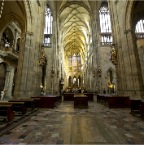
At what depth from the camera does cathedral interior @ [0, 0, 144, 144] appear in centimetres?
364

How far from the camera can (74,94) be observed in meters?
14.6

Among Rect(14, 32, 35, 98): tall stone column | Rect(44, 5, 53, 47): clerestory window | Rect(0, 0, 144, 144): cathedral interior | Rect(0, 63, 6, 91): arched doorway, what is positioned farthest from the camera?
Rect(44, 5, 53, 47): clerestory window

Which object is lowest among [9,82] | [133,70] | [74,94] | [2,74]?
[74,94]

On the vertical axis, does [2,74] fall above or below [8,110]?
above

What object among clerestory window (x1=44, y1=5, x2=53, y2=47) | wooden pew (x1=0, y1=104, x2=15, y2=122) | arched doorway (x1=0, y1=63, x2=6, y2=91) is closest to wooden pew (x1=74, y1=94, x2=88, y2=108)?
wooden pew (x1=0, y1=104, x2=15, y2=122)

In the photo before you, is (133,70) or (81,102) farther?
(81,102)

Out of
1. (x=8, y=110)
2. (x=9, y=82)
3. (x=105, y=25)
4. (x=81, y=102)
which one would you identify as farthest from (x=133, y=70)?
(x=105, y=25)

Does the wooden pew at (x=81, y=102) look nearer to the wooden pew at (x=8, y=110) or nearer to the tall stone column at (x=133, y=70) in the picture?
the tall stone column at (x=133, y=70)

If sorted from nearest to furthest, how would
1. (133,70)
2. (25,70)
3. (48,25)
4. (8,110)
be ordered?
(8,110), (133,70), (25,70), (48,25)

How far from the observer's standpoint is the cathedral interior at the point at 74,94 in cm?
364

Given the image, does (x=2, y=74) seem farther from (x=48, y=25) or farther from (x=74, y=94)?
(x=48, y=25)

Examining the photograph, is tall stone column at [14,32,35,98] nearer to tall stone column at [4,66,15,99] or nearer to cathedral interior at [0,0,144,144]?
cathedral interior at [0,0,144,144]

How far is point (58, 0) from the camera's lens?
74.3 ft

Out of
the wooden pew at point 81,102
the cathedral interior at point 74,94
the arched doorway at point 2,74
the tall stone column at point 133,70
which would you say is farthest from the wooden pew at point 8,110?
the arched doorway at point 2,74
